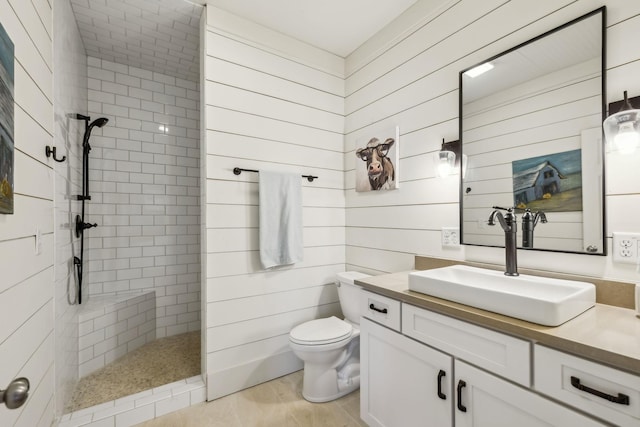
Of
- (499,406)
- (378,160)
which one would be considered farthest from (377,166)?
(499,406)

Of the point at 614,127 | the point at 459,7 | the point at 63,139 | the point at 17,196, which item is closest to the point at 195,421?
the point at 17,196

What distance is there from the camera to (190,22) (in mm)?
2170

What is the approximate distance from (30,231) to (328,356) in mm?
1684

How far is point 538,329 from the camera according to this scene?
91 centimetres

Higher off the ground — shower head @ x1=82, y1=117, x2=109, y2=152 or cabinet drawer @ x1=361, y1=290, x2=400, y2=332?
shower head @ x1=82, y1=117, x2=109, y2=152

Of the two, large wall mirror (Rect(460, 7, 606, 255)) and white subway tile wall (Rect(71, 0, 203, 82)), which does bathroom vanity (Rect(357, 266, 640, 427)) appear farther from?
white subway tile wall (Rect(71, 0, 203, 82))

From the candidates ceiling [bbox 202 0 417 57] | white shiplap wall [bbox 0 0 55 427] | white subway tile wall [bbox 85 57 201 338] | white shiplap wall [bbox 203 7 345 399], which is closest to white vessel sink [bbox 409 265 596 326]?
white shiplap wall [bbox 203 7 345 399]

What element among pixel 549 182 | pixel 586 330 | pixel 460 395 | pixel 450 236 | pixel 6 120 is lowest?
pixel 460 395

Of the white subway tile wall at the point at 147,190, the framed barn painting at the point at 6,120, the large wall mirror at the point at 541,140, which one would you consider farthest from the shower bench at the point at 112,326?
the large wall mirror at the point at 541,140

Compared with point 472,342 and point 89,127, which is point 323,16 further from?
point 472,342

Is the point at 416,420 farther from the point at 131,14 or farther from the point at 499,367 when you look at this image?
the point at 131,14

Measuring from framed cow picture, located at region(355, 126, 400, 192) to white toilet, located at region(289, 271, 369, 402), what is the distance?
84 centimetres

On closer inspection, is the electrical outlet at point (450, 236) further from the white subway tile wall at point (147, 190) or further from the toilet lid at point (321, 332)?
the white subway tile wall at point (147, 190)

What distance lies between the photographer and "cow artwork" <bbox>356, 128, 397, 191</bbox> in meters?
2.15
